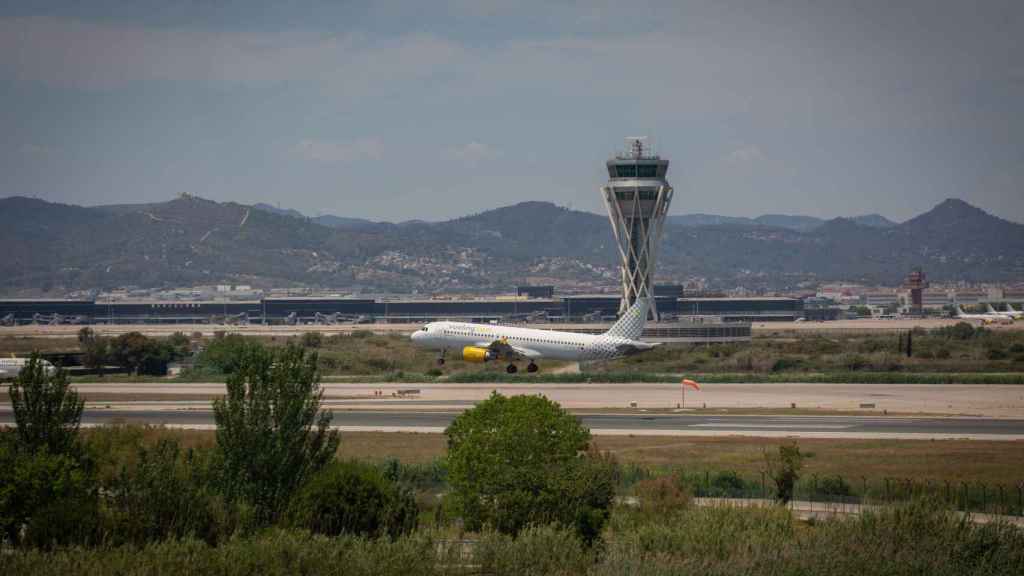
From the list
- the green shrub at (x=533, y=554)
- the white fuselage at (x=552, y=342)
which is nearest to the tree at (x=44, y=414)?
the green shrub at (x=533, y=554)

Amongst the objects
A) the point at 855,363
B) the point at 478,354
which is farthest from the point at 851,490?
the point at 855,363

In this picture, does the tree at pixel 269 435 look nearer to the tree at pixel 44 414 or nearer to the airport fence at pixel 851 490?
the tree at pixel 44 414

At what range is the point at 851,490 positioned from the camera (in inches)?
1805

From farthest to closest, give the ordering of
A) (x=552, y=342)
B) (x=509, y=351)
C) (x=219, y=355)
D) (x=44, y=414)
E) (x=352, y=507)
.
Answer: (x=219, y=355), (x=552, y=342), (x=509, y=351), (x=44, y=414), (x=352, y=507)

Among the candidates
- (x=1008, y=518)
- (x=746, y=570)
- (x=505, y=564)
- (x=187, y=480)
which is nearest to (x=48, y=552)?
(x=187, y=480)

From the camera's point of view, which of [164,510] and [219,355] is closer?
[164,510]

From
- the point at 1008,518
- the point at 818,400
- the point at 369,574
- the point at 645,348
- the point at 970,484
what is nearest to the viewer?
the point at 369,574

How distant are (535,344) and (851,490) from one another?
55645 mm

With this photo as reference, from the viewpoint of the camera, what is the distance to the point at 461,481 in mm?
38156

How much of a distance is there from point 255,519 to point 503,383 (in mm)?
55056

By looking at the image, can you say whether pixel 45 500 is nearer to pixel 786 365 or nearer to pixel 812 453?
pixel 812 453

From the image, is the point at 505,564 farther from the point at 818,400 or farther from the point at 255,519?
the point at 818,400

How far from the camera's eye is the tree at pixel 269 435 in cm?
3891

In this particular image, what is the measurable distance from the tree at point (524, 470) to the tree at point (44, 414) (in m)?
12.8
